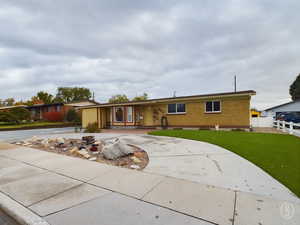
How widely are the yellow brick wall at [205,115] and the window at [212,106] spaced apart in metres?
0.25

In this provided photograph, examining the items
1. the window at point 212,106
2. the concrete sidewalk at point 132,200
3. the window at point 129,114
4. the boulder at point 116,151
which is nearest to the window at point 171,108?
the window at point 212,106

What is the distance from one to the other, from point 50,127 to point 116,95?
2766 cm

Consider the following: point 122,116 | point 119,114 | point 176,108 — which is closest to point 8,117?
point 119,114

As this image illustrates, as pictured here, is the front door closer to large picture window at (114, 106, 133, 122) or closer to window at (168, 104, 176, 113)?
large picture window at (114, 106, 133, 122)

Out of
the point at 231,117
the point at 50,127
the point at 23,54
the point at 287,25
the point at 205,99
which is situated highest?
the point at 287,25

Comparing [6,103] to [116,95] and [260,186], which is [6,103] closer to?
[116,95]

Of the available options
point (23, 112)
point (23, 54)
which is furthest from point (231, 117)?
point (23, 112)

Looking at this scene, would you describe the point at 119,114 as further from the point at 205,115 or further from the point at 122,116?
the point at 205,115

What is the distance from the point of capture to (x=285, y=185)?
300 cm

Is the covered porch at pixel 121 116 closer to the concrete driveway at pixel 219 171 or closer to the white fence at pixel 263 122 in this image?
the white fence at pixel 263 122

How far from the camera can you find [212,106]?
12805mm

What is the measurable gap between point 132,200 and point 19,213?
1.70 metres

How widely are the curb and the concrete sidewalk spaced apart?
7cm

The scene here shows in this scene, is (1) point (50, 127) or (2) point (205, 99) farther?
(1) point (50, 127)
